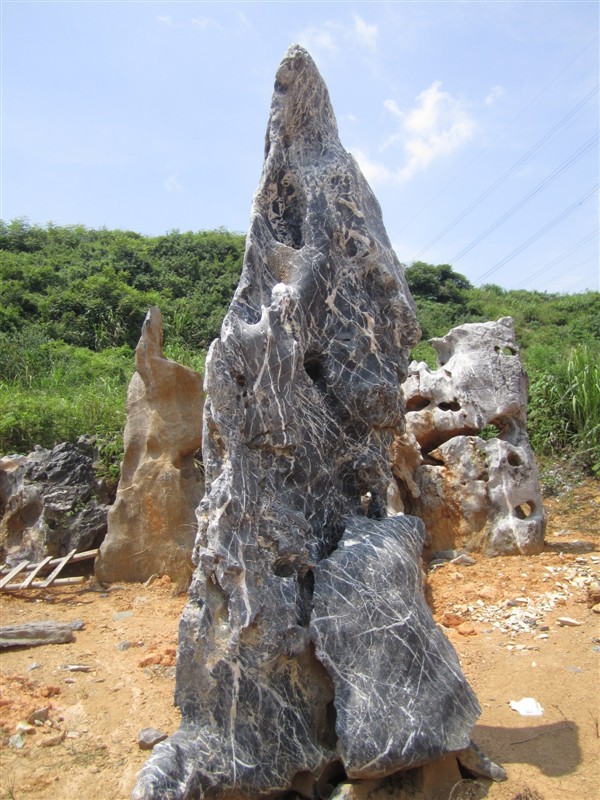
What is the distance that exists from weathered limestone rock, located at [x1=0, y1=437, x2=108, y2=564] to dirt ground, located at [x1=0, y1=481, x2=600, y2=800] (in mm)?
609

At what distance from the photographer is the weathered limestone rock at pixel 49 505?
6125mm

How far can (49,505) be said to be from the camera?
6160 mm

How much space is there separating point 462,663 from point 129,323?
1257cm

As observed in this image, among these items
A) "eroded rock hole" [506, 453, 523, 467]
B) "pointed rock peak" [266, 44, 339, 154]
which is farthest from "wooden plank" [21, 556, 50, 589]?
"eroded rock hole" [506, 453, 523, 467]

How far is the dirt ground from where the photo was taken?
2.87m

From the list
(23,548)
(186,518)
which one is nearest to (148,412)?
(186,518)

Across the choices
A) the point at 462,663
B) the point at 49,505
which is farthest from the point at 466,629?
the point at 49,505

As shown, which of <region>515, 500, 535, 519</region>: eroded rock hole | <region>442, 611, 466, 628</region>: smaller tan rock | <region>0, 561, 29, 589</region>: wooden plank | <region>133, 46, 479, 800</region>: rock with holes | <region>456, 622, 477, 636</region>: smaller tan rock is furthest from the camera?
<region>515, 500, 535, 519</region>: eroded rock hole

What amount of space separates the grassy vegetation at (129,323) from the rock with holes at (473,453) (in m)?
2.29

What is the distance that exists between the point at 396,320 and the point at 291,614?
5.63 ft

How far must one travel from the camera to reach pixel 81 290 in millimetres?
15523

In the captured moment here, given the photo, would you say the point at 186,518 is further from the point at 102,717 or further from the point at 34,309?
the point at 34,309

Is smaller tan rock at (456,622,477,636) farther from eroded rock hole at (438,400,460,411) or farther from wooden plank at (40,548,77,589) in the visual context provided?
wooden plank at (40,548,77,589)

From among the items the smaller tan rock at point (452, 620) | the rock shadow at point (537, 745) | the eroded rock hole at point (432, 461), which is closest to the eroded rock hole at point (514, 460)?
the eroded rock hole at point (432, 461)
